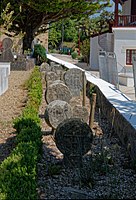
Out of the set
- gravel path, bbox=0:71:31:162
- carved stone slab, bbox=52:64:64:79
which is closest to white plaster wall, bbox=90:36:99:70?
carved stone slab, bbox=52:64:64:79

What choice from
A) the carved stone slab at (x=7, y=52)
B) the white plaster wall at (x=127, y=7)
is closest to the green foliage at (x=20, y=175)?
the carved stone slab at (x=7, y=52)

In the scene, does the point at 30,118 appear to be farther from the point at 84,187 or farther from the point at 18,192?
the point at 18,192

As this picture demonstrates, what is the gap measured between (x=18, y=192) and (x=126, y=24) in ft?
63.0

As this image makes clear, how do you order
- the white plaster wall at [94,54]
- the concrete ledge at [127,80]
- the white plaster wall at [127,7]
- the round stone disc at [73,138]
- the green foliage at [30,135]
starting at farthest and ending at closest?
1. the white plaster wall at [94,54]
2. the white plaster wall at [127,7]
3. the concrete ledge at [127,80]
4. the green foliage at [30,135]
5. the round stone disc at [73,138]

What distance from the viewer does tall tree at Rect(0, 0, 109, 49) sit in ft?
96.6

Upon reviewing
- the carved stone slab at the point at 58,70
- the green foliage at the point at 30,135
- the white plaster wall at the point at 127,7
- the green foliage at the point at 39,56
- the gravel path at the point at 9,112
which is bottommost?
the gravel path at the point at 9,112

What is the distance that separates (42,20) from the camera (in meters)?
32.2

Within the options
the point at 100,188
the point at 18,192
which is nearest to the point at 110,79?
the point at 100,188

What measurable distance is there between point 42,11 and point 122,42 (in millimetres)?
10021

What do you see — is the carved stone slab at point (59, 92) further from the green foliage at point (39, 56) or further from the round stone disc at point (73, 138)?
the green foliage at point (39, 56)

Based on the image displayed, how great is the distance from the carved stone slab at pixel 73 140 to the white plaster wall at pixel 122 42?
16.0m

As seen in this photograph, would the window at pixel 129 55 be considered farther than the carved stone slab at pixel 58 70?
Yes

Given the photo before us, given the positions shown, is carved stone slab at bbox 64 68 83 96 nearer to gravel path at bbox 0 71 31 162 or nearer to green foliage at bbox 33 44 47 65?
gravel path at bbox 0 71 31 162

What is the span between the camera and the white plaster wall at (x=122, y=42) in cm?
2173
